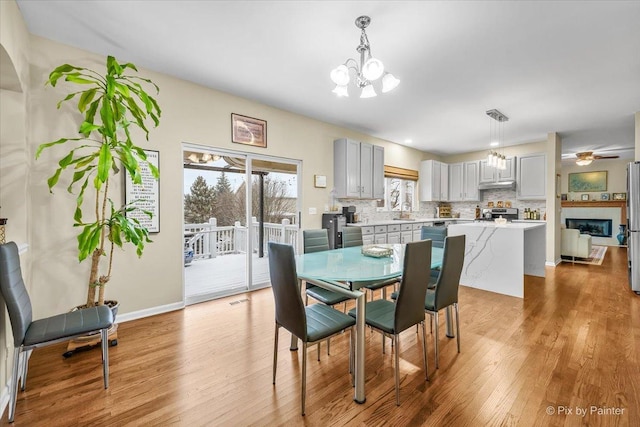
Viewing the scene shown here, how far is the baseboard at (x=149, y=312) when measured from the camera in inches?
114

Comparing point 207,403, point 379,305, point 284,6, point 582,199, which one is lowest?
point 207,403

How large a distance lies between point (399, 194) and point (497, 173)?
220 centimetres

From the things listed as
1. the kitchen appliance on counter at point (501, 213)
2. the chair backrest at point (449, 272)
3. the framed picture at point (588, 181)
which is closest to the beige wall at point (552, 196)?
the kitchen appliance on counter at point (501, 213)

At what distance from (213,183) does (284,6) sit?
235 cm

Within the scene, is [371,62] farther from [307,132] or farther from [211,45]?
[307,132]

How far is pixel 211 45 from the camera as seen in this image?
8.33 feet

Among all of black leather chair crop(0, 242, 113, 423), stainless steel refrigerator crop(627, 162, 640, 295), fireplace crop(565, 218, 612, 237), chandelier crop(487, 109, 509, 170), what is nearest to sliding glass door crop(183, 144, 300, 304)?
black leather chair crop(0, 242, 113, 423)

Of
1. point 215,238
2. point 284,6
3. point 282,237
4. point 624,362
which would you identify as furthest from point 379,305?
point 215,238

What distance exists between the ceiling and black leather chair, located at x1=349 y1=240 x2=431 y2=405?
177cm

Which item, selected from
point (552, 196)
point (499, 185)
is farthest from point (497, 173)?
point (552, 196)

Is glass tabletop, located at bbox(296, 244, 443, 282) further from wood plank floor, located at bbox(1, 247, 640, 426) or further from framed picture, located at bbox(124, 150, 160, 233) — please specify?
framed picture, located at bbox(124, 150, 160, 233)

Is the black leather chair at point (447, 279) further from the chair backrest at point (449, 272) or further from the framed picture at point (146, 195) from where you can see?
the framed picture at point (146, 195)

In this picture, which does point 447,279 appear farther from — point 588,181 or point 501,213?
point 588,181

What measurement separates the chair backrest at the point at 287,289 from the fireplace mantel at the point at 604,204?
10.7 m
